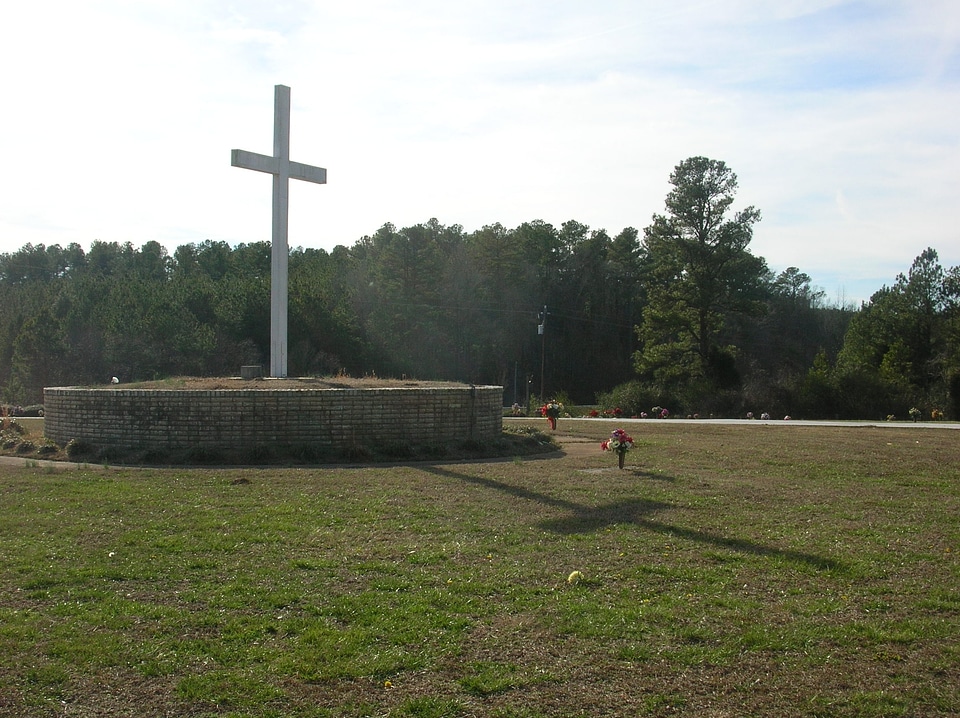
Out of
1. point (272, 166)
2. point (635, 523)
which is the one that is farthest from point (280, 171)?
point (635, 523)

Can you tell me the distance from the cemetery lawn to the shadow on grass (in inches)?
1.6

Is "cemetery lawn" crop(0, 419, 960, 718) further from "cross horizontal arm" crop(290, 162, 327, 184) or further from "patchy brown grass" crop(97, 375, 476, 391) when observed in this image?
"cross horizontal arm" crop(290, 162, 327, 184)

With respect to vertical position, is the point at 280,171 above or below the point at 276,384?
above

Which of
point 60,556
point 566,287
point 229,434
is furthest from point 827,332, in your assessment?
point 60,556

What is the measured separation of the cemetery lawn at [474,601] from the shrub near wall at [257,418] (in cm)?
291

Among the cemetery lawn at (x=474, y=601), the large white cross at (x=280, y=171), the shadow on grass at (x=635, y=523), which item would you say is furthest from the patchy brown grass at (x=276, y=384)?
the shadow on grass at (x=635, y=523)

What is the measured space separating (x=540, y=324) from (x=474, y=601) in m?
31.4

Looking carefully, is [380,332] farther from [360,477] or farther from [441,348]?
[360,477]

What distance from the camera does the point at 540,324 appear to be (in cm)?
3644

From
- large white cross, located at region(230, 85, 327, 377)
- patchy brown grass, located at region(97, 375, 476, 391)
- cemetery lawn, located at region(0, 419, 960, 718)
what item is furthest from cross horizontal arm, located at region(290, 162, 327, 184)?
cemetery lawn, located at region(0, 419, 960, 718)

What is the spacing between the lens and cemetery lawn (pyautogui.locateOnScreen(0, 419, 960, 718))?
3.96 meters

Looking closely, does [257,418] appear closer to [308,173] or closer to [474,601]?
[308,173]

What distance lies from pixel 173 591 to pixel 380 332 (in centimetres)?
4375

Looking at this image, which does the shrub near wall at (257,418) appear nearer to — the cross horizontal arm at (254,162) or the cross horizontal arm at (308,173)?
the cross horizontal arm at (254,162)
